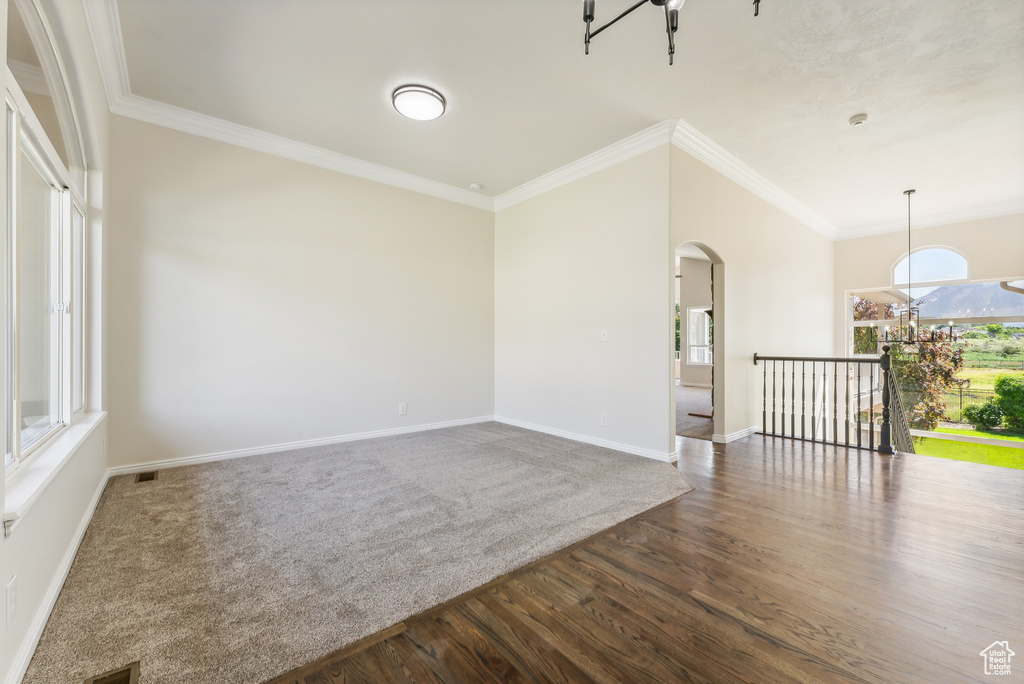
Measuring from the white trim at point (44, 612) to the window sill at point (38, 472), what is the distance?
0.41 meters

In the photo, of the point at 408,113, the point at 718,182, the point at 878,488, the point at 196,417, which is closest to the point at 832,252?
the point at 718,182

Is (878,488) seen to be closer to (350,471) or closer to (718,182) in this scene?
(718,182)

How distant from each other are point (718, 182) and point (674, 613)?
159 inches

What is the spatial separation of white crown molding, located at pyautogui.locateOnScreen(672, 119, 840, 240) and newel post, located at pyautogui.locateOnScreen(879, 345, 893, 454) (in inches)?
84.2

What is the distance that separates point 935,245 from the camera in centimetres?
620

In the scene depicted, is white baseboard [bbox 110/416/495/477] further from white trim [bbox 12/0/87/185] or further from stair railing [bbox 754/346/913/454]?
stair railing [bbox 754/346/913/454]

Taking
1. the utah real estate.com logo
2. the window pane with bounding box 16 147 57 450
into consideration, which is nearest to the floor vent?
the window pane with bounding box 16 147 57 450

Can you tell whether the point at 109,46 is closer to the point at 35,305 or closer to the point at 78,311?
the point at 78,311

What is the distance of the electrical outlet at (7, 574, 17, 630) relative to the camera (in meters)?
1.28

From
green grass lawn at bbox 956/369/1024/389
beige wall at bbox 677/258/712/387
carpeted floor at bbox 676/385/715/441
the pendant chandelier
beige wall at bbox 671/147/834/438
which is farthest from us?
beige wall at bbox 677/258/712/387

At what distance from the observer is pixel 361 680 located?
134cm

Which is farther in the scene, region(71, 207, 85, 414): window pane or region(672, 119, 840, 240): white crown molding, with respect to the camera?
region(672, 119, 840, 240): white crown molding

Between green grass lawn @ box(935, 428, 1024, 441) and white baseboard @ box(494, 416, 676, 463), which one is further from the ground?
white baseboard @ box(494, 416, 676, 463)

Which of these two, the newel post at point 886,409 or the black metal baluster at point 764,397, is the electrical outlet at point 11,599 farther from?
the newel post at point 886,409
